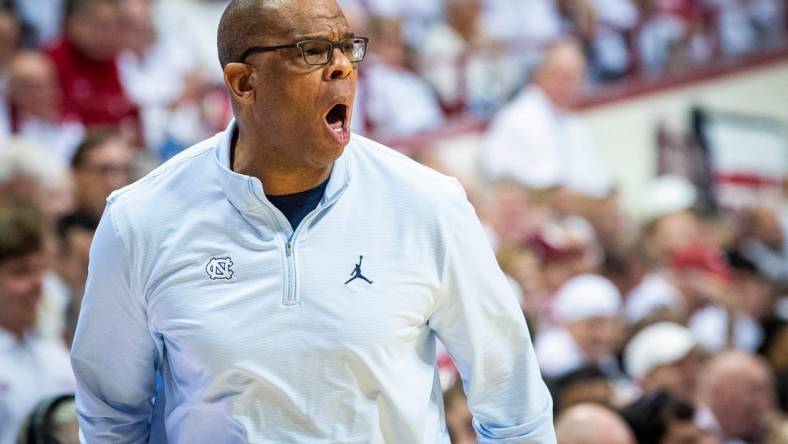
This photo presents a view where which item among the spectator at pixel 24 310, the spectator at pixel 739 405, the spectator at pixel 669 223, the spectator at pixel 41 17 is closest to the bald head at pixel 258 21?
the spectator at pixel 24 310

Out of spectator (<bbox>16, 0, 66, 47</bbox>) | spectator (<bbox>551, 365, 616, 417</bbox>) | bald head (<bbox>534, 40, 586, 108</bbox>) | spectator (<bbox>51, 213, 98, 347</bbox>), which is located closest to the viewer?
spectator (<bbox>551, 365, 616, 417</bbox>)

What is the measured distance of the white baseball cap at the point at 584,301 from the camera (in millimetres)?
5762

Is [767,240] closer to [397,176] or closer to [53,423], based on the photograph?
[53,423]

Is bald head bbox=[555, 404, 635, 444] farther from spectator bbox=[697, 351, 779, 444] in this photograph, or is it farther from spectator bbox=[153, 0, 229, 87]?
spectator bbox=[153, 0, 229, 87]

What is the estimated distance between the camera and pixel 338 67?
2160 millimetres

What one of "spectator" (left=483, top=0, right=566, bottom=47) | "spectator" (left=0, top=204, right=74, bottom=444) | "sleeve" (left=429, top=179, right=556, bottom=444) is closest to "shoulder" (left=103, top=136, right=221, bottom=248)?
"sleeve" (left=429, top=179, right=556, bottom=444)

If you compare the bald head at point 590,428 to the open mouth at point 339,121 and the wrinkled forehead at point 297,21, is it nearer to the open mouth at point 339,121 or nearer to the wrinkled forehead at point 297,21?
the open mouth at point 339,121

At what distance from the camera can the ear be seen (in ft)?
7.22

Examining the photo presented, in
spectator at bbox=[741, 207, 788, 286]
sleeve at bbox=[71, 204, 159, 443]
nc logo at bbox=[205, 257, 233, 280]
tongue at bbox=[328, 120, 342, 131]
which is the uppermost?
tongue at bbox=[328, 120, 342, 131]

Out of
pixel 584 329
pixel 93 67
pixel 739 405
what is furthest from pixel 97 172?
pixel 739 405

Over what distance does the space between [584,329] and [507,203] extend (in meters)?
1.22

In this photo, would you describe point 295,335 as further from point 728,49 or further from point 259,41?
point 728,49

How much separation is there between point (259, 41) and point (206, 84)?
4713 millimetres

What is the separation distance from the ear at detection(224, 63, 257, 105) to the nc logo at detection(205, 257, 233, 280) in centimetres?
29
